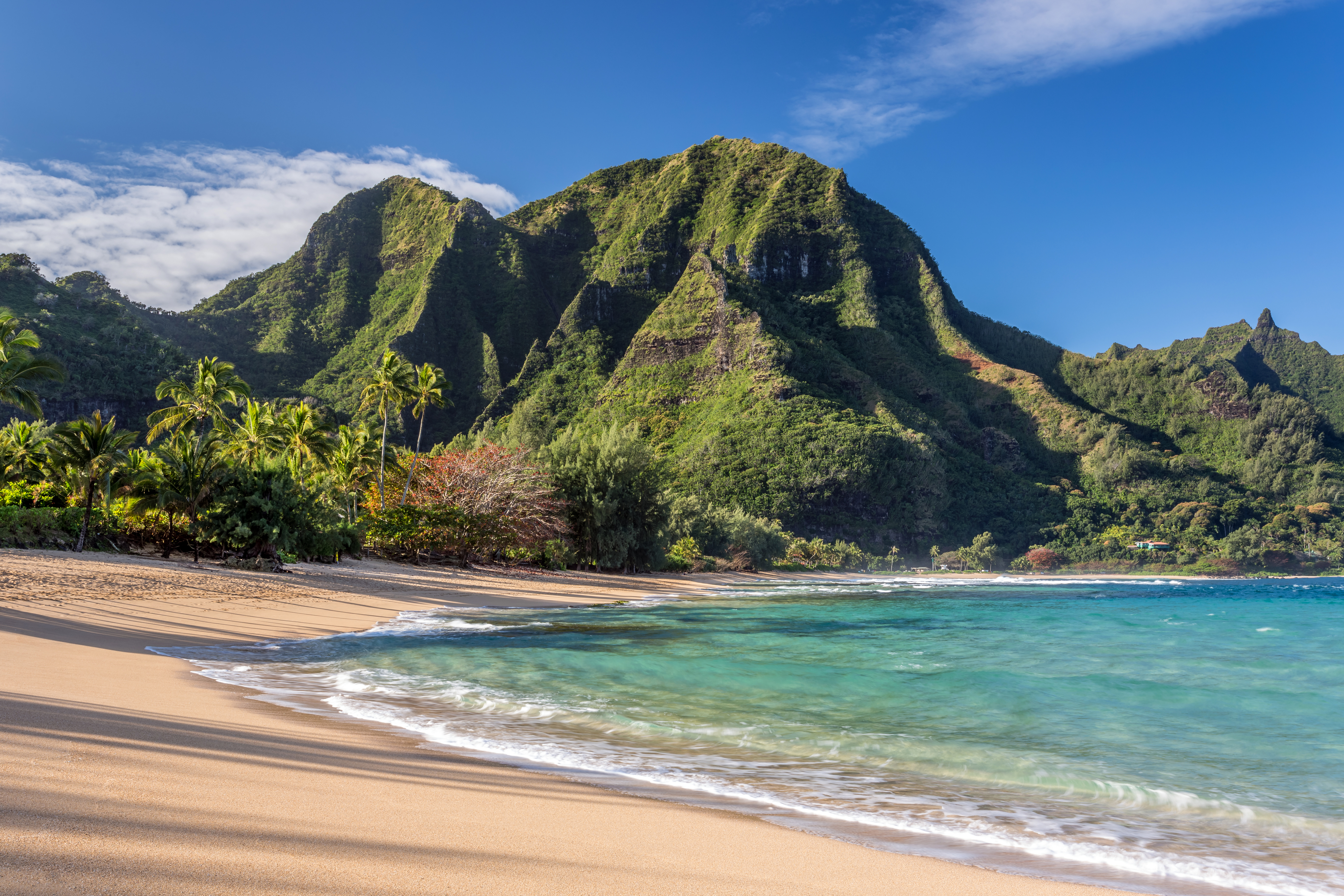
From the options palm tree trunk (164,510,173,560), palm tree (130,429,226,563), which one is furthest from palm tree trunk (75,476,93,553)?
palm tree trunk (164,510,173,560)

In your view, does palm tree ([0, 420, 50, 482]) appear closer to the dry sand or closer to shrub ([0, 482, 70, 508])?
shrub ([0, 482, 70, 508])

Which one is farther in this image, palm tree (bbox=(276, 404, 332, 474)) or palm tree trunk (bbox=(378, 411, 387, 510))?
palm tree trunk (bbox=(378, 411, 387, 510))

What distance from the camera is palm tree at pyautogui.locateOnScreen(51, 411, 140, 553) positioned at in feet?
82.9

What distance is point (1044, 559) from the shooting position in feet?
371

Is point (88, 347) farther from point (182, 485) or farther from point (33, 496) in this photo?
point (182, 485)

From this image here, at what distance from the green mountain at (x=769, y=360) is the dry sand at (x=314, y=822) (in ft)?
243

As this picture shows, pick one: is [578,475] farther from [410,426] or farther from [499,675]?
[410,426]

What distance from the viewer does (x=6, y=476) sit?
87.5 ft

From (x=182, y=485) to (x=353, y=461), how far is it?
15.2 meters

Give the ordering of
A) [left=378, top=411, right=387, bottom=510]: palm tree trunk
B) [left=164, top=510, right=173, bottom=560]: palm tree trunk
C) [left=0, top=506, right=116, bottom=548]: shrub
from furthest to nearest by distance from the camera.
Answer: [left=378, top=411, right=387, bottom=510]: palm tree trunk
[left=164, top=510, right=173, bottom=560]: palm tree trunk
[left=0, top=506, right=116, bottom=548]: shrub

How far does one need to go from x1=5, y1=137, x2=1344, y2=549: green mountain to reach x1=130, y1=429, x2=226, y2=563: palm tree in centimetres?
5332

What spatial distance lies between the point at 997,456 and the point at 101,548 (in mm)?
141924

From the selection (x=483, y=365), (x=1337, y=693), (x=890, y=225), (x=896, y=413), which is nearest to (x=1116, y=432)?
(x=896, y=413)

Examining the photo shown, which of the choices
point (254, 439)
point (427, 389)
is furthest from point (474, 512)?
point (427, 389)
